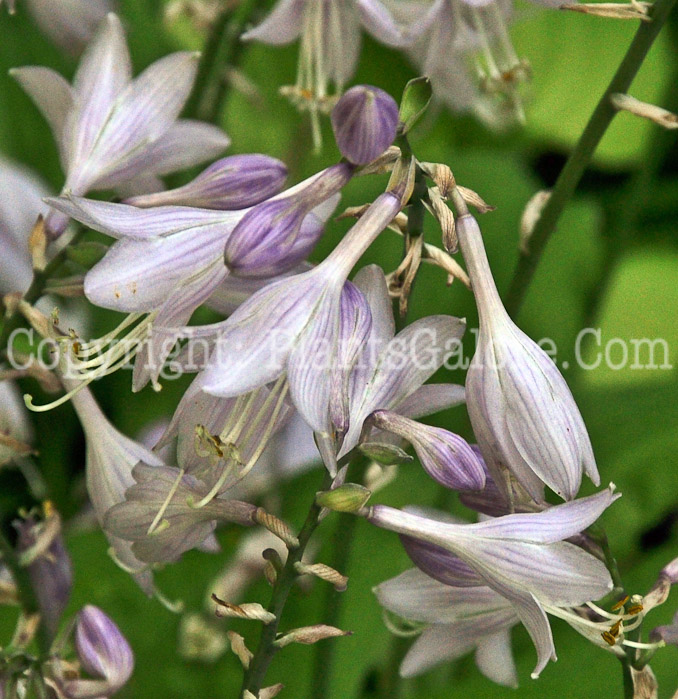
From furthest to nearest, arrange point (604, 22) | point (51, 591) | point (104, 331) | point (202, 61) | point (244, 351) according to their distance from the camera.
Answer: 1. point (604, 22)
2. point (104, 331)
3. point (202, 61)
4. point (51, 591)
5. point (244, 351)

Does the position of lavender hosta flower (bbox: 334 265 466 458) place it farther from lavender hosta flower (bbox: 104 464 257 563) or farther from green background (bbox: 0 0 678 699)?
green background (bbox: 0 0 678 699)

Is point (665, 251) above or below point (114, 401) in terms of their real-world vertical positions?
above

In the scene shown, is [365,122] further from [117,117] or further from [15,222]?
[15,222]

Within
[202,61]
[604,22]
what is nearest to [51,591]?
[202,61]

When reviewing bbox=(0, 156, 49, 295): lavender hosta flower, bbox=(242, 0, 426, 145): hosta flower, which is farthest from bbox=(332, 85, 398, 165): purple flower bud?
bbox=(0, 156, 49, 295): lavender hosta flower

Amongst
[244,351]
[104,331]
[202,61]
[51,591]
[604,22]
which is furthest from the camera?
[604,22]

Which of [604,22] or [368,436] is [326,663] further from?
[604,22]

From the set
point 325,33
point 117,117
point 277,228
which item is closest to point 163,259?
point 277,228

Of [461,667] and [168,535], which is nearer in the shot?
[168,535]
